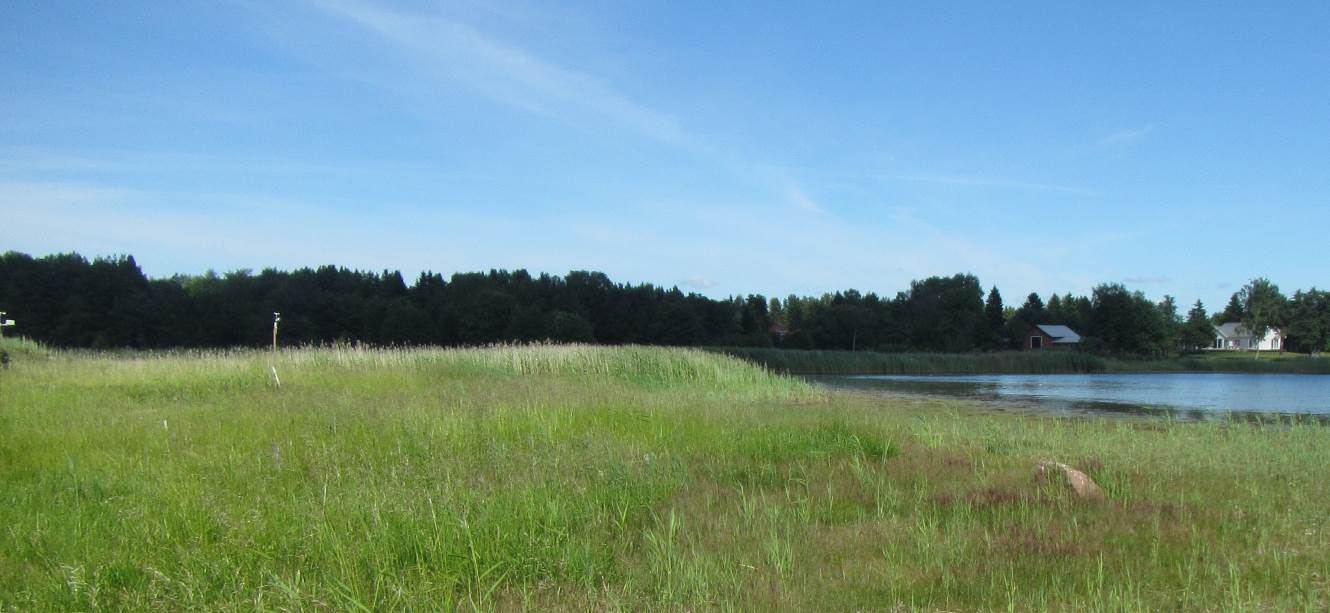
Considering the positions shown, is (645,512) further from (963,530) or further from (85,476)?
(85,476)

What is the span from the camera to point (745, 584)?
403 cm

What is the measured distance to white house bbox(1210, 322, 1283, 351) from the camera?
9425 cm

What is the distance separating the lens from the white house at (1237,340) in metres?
94.2

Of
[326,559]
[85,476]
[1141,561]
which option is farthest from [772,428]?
[85,476]

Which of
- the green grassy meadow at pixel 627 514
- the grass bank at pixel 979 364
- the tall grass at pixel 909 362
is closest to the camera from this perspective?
the green grassy meadow at pixel 627 514

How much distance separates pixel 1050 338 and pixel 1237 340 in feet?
154

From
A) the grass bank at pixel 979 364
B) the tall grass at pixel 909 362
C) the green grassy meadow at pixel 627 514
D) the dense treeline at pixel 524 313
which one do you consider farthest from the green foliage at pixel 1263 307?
the green grassy meadow at pixel 627 514

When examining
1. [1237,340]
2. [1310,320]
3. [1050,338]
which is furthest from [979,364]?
[1237,340]

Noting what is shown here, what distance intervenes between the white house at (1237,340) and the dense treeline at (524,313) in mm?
10708

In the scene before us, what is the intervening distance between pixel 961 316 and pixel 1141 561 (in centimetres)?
8180

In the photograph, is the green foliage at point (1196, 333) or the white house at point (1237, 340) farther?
the white house at point (1237, 340)

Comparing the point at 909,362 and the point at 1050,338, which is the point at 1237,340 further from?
the point at 909,362

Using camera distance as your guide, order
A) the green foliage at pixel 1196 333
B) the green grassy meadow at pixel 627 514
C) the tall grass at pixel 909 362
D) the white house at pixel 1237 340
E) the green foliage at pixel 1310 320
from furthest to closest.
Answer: the white house at pixel 1237 340 → the green foliage at pixel 1196 333 → the green foliage at pixel 1310 320 → the tall grass at pixel 909 362 → the green grassy meadow at pixel 627 514

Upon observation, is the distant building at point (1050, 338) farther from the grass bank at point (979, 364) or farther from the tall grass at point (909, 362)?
the tall grass at point (909, 362)
